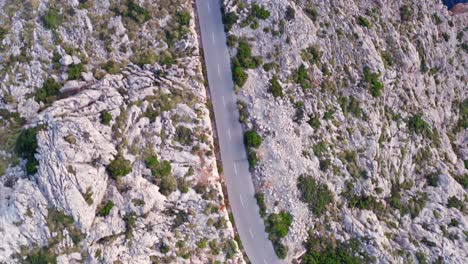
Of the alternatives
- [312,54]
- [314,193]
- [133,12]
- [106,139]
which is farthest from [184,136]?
[312,54]

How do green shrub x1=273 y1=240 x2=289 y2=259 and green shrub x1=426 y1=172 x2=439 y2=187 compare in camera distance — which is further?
green shrub x1=426 y1=172 x2=439 y2=187

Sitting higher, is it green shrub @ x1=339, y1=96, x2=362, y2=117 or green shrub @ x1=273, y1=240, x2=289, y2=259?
green shrub @ x1=339, y1=96, x2=362, y2=117

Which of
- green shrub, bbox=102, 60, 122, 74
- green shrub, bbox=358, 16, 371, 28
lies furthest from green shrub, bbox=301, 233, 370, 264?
green shrub, bbox=102, 60, 122, 74

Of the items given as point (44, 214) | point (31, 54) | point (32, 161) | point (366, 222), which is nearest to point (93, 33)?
point (31, 54)

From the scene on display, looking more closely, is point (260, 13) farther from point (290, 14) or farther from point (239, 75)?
point (239, 75)

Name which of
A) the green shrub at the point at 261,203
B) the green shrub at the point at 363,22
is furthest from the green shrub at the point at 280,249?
the green shrub at the point at 363,22

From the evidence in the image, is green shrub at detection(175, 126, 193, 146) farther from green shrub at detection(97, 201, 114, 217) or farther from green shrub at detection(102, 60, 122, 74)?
green shrub at detection(97, 201, 114, 217)
